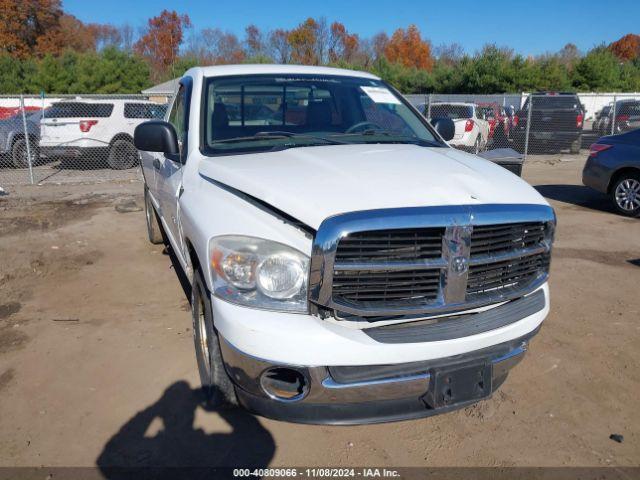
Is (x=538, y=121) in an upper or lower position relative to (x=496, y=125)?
upper

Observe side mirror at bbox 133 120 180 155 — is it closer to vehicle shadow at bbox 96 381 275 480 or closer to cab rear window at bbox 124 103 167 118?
vehicle shadow at bbox 96 381 275 480

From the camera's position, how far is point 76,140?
43.4 ft

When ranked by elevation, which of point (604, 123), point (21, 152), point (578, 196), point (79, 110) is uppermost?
point (79, 110)

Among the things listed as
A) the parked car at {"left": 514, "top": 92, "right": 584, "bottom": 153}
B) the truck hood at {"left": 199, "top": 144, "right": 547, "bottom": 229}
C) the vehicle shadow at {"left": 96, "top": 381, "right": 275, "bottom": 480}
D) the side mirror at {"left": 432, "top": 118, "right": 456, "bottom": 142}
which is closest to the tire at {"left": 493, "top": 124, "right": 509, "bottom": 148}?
the parked car at {"left": 514, "top": 92, "right": 584, "bottom": 153}

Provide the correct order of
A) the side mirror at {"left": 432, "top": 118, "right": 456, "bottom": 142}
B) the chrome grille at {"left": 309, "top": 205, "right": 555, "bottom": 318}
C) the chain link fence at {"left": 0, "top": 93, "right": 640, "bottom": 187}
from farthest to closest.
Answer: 1. the chain link fence at {"left": 0, "top": 93, "right": 640, "bottom": 187}
2. the side mirror at {"left": 432, "top": 118, "right": 456, "bottom": 142}
3. the chrome grille at {"left": 309, "top": 205, "right": 555, "bottom": 318}

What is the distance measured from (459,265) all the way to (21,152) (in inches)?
561

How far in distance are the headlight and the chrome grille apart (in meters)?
0.09

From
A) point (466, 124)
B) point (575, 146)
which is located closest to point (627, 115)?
point (575, 146)

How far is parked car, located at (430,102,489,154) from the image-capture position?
15258mm

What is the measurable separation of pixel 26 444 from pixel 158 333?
1.44m

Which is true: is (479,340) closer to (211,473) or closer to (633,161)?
(211,473)

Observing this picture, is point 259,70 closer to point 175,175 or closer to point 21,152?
point 175,175

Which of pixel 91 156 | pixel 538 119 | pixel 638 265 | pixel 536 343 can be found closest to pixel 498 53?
pixel 538 119

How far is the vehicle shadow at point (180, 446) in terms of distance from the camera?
9.18ft
